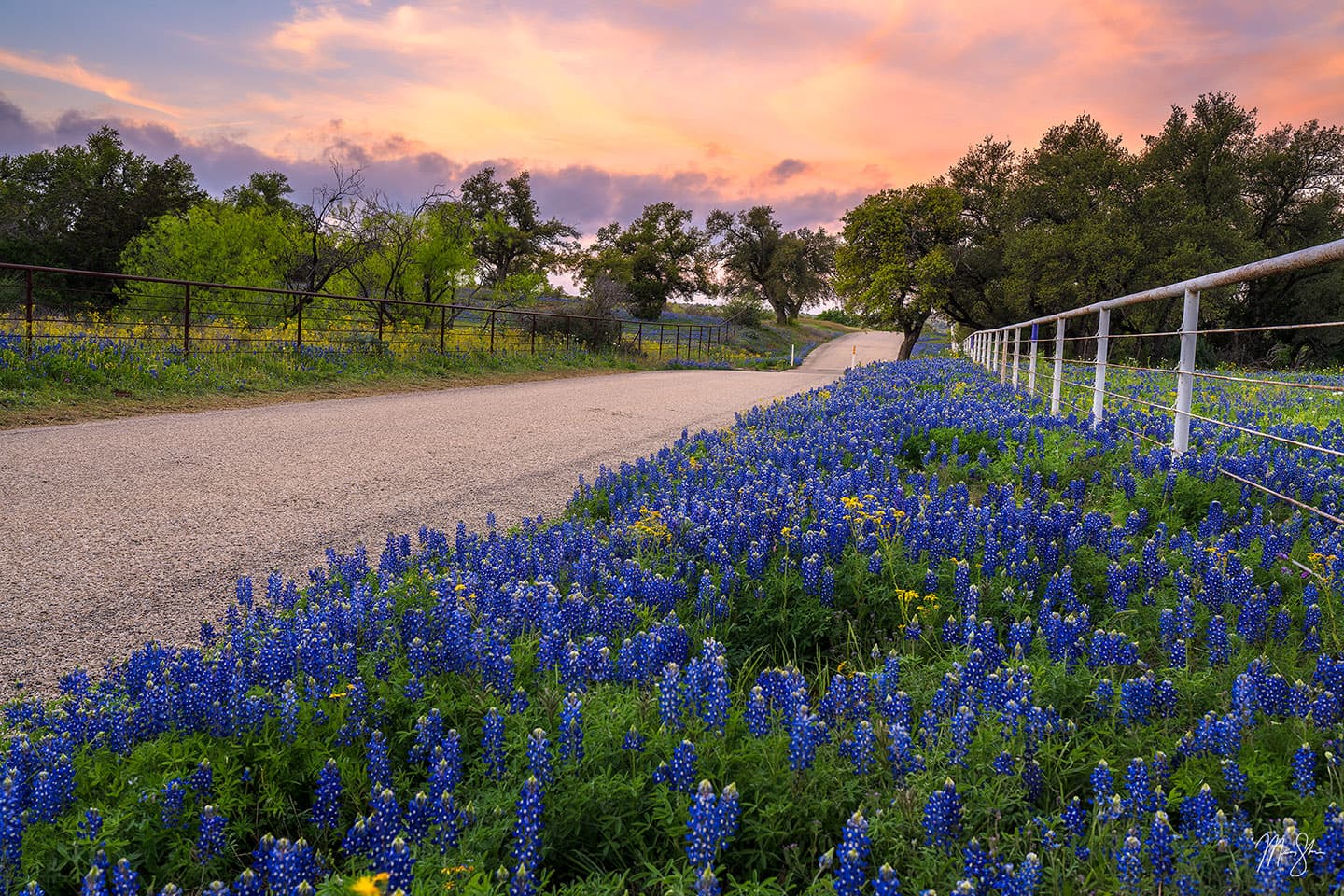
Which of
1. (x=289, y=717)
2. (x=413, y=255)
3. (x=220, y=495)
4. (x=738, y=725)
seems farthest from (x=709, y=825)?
(x=413, y=255)

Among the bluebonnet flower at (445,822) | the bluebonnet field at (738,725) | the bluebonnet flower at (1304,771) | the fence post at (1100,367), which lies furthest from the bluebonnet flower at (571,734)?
the fence post at (1100,367)

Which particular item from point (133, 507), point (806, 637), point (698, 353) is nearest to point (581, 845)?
point (806, 637)

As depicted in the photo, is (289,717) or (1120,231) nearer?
(289,717)

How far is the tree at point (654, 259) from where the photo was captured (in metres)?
68.1

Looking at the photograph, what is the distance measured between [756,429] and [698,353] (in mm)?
31469

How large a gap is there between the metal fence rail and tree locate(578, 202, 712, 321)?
28202 millimetres

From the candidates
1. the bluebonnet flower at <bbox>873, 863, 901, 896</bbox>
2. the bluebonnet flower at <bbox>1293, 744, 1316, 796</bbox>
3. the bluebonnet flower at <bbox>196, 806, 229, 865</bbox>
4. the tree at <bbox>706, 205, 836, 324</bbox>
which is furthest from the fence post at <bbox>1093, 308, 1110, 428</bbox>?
Answer: the tree at <bbox>706, 205, 836, 324</bbox>

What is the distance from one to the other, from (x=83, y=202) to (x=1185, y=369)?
67.1 m

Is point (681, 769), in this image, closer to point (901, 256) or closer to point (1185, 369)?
point (1185, 369)

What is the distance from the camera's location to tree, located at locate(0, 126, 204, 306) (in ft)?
170

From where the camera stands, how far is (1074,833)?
2092mm
